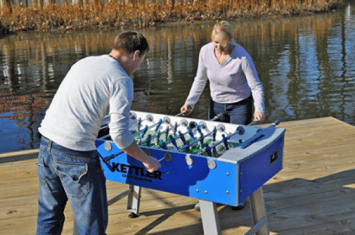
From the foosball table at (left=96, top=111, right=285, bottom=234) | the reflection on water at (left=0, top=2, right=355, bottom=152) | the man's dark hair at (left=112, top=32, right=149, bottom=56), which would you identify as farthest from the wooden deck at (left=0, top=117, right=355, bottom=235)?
the reflection on water at (left=0, top=2, right=355, bottom=152)

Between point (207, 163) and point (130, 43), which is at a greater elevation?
point (130, 43)

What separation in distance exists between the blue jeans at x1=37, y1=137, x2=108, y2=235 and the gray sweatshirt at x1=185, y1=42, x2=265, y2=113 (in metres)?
1.72

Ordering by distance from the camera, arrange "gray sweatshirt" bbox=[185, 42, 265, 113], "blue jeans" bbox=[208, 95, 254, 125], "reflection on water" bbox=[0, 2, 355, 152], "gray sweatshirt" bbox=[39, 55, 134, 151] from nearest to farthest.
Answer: "gray sweatshirt" bbox=[39, 55, 134, 151]
"gray sweatshirt" bbox=[185, 42, 265, 113]
"blue jeans" bbox=[208, 95, 254, 125]
"reflection on water" bbox=[0, 2, 355, 152]

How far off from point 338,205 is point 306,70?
8.66m

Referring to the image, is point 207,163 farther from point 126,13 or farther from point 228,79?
point 126,13

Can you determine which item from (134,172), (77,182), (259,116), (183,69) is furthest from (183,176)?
(183,69)

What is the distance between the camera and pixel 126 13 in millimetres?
23938

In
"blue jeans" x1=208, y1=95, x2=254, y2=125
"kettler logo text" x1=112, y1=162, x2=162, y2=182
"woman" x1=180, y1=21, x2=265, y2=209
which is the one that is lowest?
"kettler logo text" x1=112, y1=162, x2=162, y2=182

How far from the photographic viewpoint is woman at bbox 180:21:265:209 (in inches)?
160

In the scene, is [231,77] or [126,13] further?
[126,13]

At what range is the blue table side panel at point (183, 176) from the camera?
9.25 ft

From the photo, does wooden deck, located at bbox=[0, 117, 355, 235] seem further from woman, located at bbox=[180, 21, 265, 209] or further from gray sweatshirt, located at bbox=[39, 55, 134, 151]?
gray sweatshirt, located at bbox=[39, 55, 134, 151]

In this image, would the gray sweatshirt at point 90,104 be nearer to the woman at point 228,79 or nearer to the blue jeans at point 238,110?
the woman at point 228,79

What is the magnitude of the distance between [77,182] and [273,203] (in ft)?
6.48
